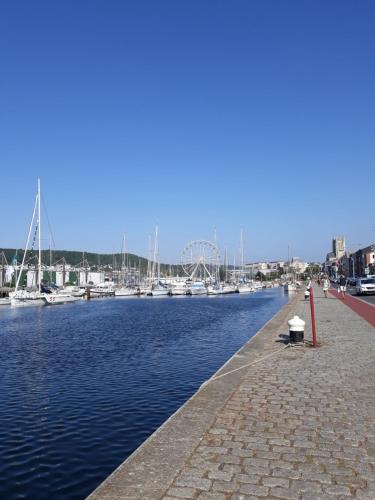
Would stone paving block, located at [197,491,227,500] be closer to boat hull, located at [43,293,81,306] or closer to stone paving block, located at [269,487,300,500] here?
stone paving block, located at [269,487,300,500]

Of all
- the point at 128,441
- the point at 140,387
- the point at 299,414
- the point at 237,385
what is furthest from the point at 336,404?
the point at 140,387

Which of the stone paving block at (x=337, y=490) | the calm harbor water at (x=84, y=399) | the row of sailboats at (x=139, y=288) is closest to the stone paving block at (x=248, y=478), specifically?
the stone paving block at (x=337, y=490)

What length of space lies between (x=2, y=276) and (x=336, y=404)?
131 metres

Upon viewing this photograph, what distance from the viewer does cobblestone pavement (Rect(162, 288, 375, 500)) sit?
496 centimetres

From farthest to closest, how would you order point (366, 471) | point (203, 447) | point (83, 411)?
point (83, 411) < point (203, 447) < point (366, 471)

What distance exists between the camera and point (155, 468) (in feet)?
18.0

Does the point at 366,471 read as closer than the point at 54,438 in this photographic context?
Yes

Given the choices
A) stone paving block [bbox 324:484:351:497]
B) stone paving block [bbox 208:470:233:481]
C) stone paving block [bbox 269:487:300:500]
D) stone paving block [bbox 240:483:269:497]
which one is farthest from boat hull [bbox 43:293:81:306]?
stone paving block [bbox 324:484:351:497]

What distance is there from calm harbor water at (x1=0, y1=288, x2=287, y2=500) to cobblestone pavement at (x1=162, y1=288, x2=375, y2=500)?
2186 millimetres

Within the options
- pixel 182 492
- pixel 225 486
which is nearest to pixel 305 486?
pixel 225 486

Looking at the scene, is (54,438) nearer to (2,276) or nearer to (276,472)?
(276,472)

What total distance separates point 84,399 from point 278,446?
7327mm

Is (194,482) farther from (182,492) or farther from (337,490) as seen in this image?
(337,490)

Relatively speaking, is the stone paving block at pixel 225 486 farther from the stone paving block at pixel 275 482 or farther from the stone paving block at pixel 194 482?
the stone paving block at pixel 275 482
